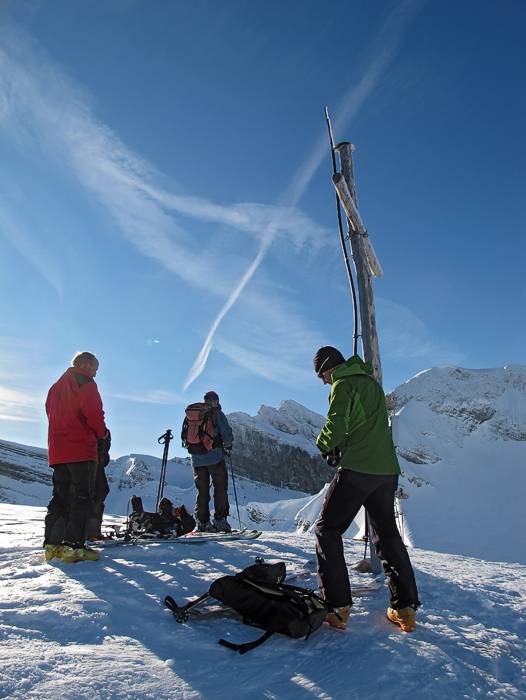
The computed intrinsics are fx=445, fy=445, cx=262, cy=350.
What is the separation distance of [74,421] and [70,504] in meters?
1.02

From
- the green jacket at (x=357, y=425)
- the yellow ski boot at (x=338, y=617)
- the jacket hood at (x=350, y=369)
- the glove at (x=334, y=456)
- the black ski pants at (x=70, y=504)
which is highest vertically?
the jacket hood at (x=350, y=369)

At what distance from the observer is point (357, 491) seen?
130 inches

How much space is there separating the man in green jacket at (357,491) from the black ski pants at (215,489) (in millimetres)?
4713

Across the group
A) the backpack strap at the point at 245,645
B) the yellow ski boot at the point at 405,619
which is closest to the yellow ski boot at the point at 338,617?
the yellow ski boot at the point at 405,619

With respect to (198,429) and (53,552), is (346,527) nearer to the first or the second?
(53,552)

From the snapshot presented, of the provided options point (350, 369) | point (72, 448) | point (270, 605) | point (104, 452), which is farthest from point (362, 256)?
point (104, 452)

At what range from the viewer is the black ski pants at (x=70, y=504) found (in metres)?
5.21

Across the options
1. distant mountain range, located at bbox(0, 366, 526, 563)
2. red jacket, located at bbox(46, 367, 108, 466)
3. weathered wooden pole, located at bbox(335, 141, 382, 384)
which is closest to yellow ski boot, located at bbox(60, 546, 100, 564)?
red jacket, located at bbox(46, 367, 108, 466)

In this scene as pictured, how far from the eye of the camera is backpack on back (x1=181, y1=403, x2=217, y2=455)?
26.0ft

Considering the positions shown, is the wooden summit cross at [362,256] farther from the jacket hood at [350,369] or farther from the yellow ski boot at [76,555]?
the yellow ski boot at [76,555]

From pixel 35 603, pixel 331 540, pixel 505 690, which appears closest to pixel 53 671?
pixel 35 603

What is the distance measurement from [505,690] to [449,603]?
1.62 metres

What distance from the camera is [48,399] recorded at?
5.59 meters

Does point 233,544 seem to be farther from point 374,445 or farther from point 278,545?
point 374,445
